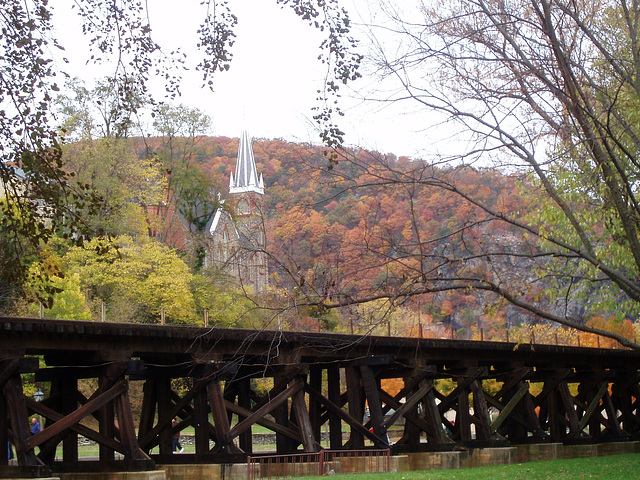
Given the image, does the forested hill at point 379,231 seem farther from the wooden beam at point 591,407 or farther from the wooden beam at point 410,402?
the wooden beam at point 591,407

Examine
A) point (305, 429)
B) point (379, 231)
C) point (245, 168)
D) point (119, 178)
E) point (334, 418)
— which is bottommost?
point (334, 418)

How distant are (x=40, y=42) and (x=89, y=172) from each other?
34.6m

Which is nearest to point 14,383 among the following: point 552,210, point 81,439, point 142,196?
point 552,210

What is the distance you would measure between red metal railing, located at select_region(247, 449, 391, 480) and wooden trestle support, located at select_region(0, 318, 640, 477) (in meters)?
0.36

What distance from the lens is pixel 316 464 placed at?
51.8 ft

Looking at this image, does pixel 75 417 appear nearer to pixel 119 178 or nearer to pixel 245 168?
pixel 119 178

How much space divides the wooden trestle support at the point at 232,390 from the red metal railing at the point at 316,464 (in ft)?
1.18

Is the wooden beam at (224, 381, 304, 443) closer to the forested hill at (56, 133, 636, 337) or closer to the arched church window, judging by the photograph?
the forested hill at (56, 133, 636, 337)

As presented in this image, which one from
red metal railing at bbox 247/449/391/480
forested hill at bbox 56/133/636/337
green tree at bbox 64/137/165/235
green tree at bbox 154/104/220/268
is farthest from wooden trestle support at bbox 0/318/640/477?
green tree at bbox 154/104/220/268

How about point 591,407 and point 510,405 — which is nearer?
point 510,405

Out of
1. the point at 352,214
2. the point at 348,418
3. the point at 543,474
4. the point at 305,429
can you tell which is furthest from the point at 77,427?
the point at 543,474

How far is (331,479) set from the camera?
13789mm

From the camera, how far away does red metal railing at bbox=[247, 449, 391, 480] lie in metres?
15.1

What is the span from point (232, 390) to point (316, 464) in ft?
12.3
